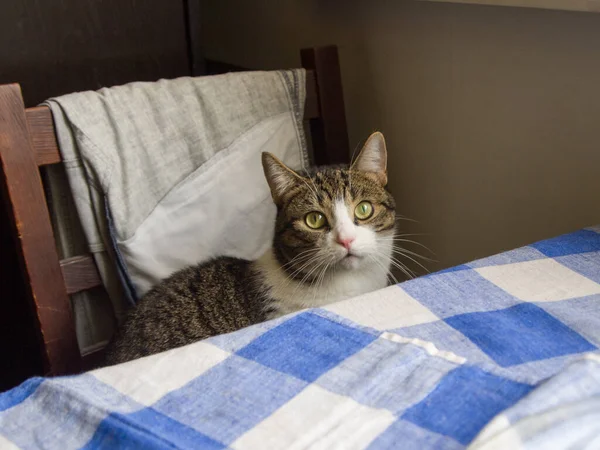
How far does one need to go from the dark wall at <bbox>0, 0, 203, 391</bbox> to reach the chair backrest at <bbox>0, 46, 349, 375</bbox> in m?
0.32

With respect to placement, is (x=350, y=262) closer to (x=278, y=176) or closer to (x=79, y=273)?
(x=278, y=176)

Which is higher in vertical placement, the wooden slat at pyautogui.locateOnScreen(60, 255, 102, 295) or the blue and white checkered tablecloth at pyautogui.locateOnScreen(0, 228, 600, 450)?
the blue and white checkered tablecloth at pyautogui.locateOnScreen(0, 228, 600, 450)

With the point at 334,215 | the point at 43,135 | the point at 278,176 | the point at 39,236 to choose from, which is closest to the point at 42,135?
the point at 43,135

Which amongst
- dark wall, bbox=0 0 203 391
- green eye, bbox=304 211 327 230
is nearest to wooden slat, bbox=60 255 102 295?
dark wall, bbox=0 0 203 391

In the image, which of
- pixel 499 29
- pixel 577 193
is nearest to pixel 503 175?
pixel 577 193

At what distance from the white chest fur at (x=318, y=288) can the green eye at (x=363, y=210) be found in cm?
8

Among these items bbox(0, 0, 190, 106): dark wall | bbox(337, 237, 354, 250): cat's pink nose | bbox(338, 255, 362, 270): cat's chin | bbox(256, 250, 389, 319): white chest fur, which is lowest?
bbox(256, 250, 389, 319): white chest fur

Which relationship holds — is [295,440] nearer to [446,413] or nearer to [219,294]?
[446,413]

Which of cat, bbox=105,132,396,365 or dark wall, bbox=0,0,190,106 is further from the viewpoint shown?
dark wall, bbox=0,0,190,106

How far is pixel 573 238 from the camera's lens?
88 cm

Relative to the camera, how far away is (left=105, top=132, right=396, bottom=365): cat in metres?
1.05

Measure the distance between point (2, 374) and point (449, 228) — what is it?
1.13 meters

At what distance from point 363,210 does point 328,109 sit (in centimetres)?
39

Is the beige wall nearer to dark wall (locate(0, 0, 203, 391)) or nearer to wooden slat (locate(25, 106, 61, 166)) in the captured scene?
dark wall (locate(0, 0, 203, 391))
